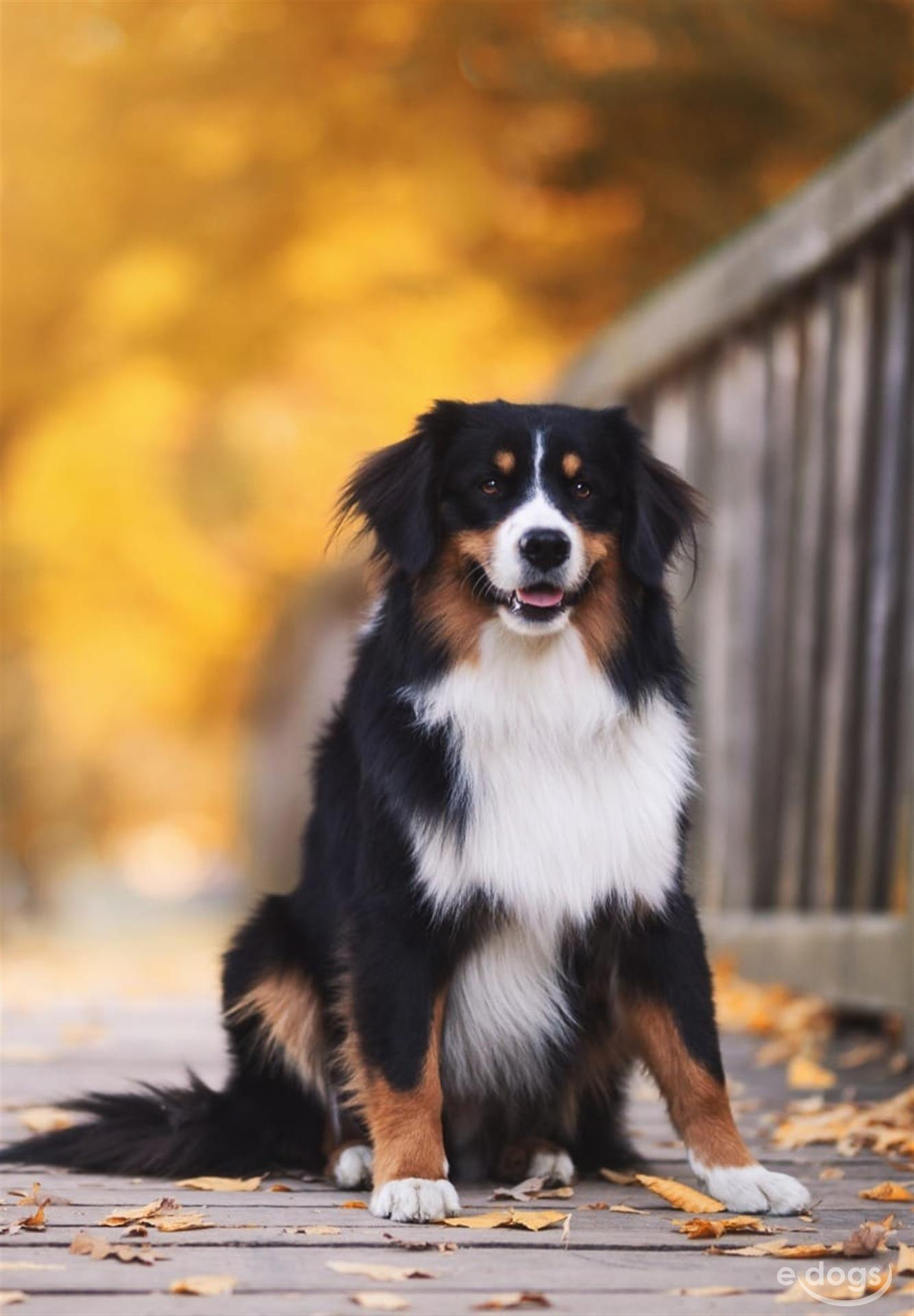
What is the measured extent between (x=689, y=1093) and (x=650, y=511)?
1.01 m

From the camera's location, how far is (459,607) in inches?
113

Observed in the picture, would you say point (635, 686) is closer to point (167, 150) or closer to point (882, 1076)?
point (882, 1076)

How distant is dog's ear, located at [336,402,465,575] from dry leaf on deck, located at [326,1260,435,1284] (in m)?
1.17

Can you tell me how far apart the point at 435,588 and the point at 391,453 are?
30 centimetres

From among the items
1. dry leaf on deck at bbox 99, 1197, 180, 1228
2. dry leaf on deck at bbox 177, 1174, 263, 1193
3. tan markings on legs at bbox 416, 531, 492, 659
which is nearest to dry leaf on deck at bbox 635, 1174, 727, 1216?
dry leaf on deck at bbox 177, 1174, 263, 1193

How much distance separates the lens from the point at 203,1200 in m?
2.70

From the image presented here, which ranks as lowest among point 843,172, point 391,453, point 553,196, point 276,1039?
point 276,1039

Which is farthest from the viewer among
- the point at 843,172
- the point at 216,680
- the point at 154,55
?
the point at 216,680

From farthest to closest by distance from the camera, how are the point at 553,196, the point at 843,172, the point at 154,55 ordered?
the point at 553,196 → the point at 154,55 → the point at 843,172

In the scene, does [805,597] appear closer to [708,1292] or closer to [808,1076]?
[808,1076]

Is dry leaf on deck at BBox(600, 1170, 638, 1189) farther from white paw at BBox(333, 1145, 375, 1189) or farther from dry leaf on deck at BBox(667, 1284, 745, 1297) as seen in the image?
dry leaf on deck at BBox(667, 1284, 745, 1297)

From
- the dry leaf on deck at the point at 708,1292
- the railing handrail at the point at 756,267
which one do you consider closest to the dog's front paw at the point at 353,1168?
the dry leaf on deck at the point at 708,1292

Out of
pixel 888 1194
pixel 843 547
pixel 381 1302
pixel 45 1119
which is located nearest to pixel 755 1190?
pixel 888 1194

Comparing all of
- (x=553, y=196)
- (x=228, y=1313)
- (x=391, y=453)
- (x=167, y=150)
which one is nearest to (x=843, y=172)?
(x=391, y=453)
